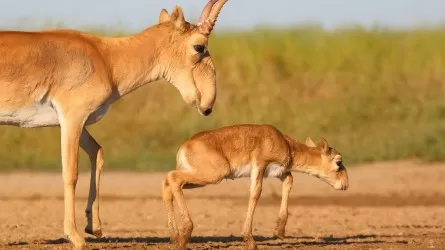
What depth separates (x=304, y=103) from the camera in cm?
2194

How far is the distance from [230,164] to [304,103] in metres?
10.9

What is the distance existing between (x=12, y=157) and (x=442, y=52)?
8393mm

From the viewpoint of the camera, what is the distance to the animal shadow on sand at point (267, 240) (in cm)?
1181

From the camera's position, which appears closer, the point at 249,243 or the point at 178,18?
the point at 249,243

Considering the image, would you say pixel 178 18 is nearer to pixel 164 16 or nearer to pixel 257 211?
pixel 164 16

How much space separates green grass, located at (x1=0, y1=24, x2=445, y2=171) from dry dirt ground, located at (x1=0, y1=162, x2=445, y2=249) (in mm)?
889

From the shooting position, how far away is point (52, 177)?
1820 cm

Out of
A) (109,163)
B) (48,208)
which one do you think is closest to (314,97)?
(109,163)

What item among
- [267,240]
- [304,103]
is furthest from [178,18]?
[304,103]

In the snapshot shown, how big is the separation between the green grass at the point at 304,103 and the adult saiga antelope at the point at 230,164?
7198mm

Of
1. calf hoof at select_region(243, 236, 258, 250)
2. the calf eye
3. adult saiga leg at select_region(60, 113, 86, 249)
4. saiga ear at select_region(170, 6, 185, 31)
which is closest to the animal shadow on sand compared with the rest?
calf hoof at select_region(243, 236, 258, 250)

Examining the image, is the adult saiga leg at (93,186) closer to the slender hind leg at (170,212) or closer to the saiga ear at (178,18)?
the slender hind leg at (170,212)

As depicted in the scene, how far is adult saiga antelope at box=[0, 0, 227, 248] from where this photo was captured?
10.6m

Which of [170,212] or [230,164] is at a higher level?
[230,164]
